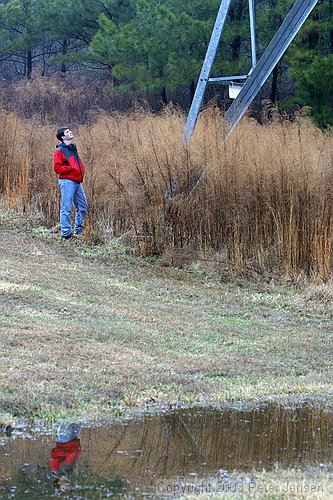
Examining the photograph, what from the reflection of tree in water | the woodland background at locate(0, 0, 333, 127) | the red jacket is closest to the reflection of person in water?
the reflection of tree in water

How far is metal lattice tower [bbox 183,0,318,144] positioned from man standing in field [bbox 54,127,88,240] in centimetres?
196

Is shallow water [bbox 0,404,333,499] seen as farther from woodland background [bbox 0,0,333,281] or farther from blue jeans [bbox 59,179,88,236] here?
blue jeans [bbox 59,179,88,236]

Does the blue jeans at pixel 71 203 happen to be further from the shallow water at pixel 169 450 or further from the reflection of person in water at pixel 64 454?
the reflection of person in water at pixel 64 454

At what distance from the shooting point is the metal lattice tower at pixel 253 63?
14.7m

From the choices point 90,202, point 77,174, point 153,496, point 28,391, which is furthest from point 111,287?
point 153,496

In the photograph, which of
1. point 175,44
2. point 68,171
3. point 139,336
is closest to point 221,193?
point 68,171

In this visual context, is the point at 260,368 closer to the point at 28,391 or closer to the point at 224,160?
Result: the point at 28,391

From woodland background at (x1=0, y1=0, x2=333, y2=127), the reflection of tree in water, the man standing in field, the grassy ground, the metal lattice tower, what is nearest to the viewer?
the reflection of tree in water

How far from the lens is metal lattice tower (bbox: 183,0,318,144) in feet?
48.1

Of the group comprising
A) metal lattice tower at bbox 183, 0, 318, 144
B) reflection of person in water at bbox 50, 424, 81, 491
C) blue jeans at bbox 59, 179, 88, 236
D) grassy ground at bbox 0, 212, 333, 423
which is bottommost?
grassy ground at bbox 0, 212, 333, 423

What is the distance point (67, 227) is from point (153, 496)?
34.4 feet

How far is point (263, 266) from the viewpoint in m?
13.9

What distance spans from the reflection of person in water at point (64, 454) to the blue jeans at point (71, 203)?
8189 millimetres

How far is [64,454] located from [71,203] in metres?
9.07
